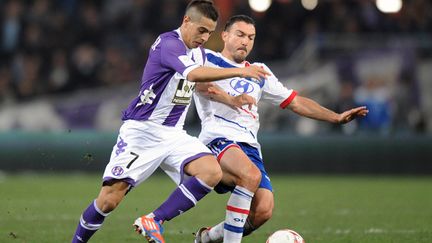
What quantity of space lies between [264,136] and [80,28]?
446cm

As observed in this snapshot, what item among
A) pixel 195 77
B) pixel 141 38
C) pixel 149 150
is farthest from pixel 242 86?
pixel 141 38

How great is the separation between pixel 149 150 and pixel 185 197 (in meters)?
0.48

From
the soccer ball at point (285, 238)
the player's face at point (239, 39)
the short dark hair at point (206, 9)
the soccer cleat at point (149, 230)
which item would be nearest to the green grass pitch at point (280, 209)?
the soccer ball at point (285, 238)

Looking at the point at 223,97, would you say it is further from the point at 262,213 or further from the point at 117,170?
the point at 117,170

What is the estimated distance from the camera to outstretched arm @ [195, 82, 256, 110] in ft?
25.1

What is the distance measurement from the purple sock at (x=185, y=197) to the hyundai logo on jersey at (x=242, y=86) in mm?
1225

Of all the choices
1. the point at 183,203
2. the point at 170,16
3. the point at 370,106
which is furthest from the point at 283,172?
the point at 183,203

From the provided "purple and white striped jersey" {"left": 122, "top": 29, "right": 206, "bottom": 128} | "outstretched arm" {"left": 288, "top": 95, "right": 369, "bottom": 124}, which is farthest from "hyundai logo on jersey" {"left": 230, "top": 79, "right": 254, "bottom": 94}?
"purple and white striped jersey" {"left": 122, "top": 29, "right": 206, "bottom": 128}

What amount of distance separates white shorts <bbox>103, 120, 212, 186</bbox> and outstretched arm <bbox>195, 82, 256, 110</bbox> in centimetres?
59

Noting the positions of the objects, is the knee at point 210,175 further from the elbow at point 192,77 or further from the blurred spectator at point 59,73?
the blurred spectator at point 59,73

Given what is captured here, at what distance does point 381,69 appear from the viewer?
17.4 m

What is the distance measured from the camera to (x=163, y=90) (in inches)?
283

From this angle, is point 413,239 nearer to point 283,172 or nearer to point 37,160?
point 283,172

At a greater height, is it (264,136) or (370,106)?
(370,106)
